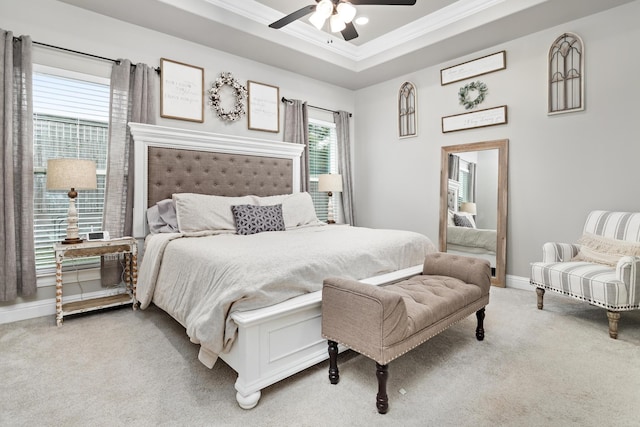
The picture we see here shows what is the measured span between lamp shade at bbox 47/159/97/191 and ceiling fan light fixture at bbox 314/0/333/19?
2.23 meters

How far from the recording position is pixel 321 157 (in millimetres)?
5223

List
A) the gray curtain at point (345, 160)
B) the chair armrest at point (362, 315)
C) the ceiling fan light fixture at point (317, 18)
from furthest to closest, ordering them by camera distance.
Result: the gray curtain at point (345, 160) < the ceiling fan light fixture at point (317, 18) < the chair armrest at point (362, 315)

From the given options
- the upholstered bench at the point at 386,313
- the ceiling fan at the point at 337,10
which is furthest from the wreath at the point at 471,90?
the upholstered bench at the point at 386,313

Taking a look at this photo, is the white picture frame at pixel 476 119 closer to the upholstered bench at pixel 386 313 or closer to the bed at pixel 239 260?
the bed at pixel 239 260

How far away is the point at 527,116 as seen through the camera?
3721mm

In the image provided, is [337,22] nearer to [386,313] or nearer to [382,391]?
[386,313]

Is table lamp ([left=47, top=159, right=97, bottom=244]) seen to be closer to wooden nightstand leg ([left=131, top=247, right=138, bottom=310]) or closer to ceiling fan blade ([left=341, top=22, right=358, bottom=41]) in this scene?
wooden nightstand leg ([left=131, top=247, right=138, bottom=310])

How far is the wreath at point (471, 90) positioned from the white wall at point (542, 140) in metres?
0.07

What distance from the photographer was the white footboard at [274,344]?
1.66 metres

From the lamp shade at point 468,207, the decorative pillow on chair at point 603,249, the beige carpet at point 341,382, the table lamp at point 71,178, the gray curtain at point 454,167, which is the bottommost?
the beige carpet at point 341,382

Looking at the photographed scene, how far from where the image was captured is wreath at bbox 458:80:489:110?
4.06 m

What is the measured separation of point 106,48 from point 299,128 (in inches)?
91.5

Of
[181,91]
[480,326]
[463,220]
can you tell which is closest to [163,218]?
[181,91]

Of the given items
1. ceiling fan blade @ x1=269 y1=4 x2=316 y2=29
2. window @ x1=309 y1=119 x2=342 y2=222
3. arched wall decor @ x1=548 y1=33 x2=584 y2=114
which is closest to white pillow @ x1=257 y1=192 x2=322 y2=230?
window @ x1=309 y1=119 x2=342 y2=222
